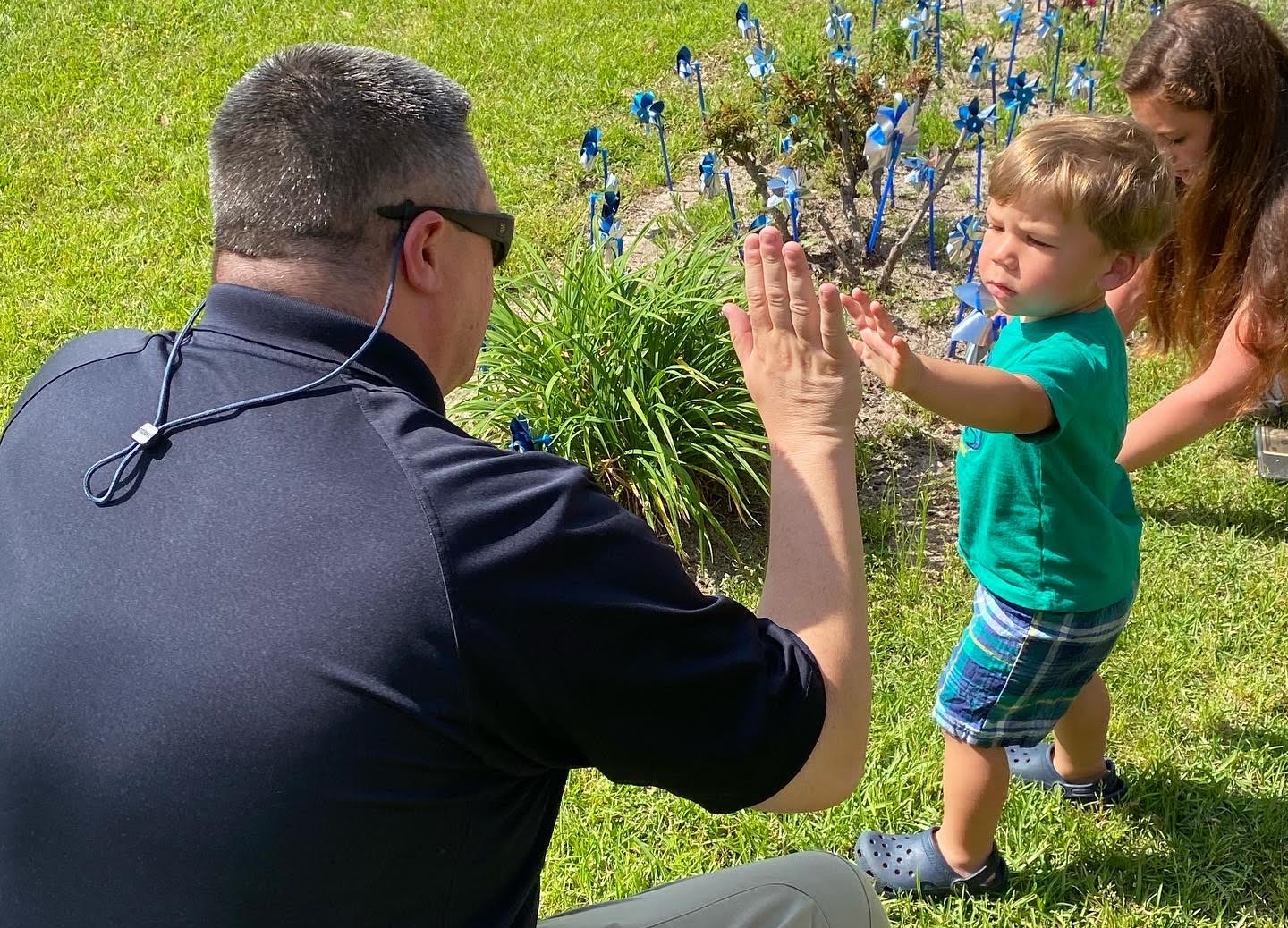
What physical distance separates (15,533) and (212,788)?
389mm

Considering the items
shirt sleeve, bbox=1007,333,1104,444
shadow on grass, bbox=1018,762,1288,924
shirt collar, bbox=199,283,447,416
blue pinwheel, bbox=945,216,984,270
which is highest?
shirt collar, bbox=199,283,447,416

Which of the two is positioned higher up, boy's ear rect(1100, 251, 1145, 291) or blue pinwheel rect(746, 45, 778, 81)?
boy's ear rect(1100, 251, 1145, 291)

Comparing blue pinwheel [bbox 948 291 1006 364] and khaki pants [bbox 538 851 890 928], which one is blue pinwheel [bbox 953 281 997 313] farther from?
khaki pants [bbox 538 851 890 928]

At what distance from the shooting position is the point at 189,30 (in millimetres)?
6559

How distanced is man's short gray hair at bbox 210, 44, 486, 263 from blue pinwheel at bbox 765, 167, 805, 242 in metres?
2.37

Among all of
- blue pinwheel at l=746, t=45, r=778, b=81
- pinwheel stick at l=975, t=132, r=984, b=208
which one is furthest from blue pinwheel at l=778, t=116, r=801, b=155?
pinwheel stick at l=975, t=132, r=984, b=208

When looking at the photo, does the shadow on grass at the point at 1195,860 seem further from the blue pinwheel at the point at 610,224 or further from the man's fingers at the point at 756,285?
the blue pinwheel at the point at 610,224

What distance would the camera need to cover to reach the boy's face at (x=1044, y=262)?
2092 millimetres

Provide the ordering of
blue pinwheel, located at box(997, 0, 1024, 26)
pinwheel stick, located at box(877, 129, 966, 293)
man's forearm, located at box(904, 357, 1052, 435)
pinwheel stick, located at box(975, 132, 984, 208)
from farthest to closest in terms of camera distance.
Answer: blue pinwheel, located at box(997, 0, 1024, 26) < pinwheel stick, located at box(975, 132, 984, 208) < pinwheel stick, located at box(877, 129, 966, 293) < man's forearm, located at box(904, 357, 1052, 435)

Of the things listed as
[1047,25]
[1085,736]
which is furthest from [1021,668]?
[1047,25]

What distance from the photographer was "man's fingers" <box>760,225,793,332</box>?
5.58ft

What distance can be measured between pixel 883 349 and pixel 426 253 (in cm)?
81

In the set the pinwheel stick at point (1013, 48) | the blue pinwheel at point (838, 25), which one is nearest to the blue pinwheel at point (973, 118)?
the pinwheel stick at point (1013, 48)

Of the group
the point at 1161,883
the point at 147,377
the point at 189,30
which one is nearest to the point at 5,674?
the point at 147,377
